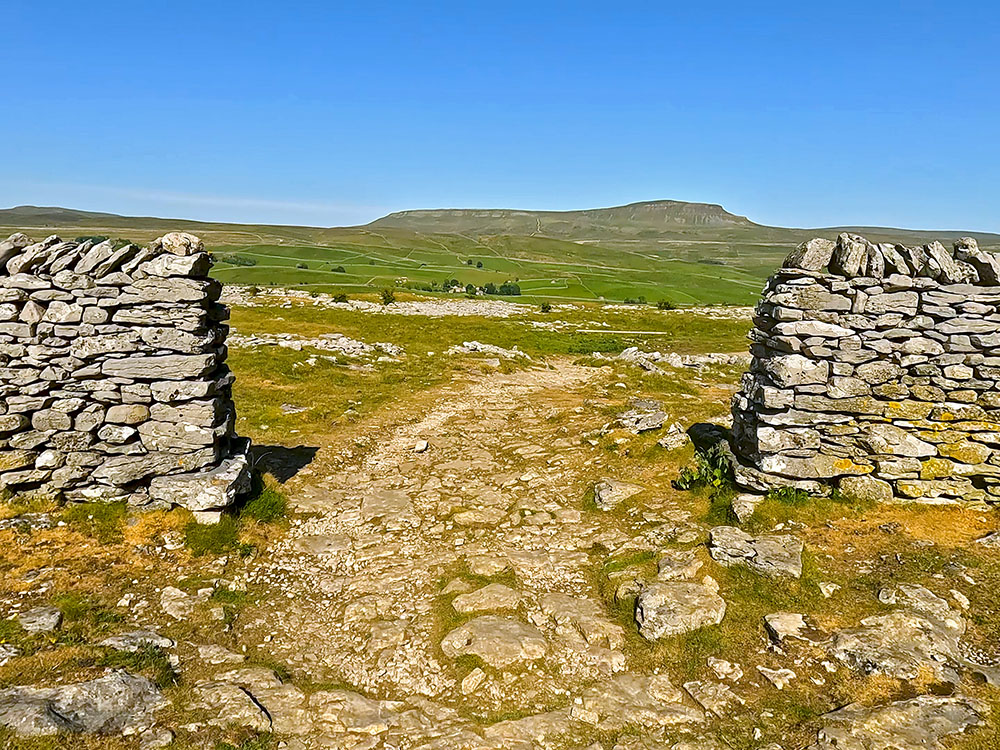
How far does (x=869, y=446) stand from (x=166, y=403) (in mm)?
12616

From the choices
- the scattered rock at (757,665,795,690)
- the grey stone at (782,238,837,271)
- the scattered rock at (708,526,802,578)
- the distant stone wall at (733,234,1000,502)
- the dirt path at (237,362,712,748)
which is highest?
the grey stone at (782,238,837,271)

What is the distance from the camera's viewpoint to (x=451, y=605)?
8945 millimetres

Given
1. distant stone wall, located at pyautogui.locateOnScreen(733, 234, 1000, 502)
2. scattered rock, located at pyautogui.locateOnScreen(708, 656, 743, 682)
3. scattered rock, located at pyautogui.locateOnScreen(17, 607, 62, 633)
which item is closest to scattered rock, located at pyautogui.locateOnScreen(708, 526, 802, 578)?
distant stone wall, located at pyautogui.locateOnScreen(733, 234, 1000, 502)

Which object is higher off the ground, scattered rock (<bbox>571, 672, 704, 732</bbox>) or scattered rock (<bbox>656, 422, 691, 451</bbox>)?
scattered rock (<bbox>656, 422, 691, 451</bbox>)

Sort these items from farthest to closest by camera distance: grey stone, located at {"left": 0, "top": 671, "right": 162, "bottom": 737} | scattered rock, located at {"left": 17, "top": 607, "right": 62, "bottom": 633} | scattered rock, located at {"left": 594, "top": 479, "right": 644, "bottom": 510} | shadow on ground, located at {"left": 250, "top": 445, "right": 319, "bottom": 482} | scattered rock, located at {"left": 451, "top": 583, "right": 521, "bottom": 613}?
shadow on ground, located at {"left": 250, "top": 445, "right": 319, "bottom": 482}
scattered rock, located at {"left": 594, "top": 479, "right": 644, "bottom": 510}
scattered rock, located at {"left": 451, "top": 583, "right": 521, "bottom": 613}
scattered rock, located at {"left": 17, "top": 607, "right": 62, "bottom": 633}
grey stone, located at {"left": 0, "top": 671, "right": 162, "bottom": 737}

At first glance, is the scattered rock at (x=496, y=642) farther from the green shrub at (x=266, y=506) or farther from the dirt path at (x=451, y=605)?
the green shrub at (x=266, y=506)

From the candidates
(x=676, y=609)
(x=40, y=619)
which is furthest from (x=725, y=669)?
(x=40, y=619)

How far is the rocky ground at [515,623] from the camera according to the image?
6.45 meters

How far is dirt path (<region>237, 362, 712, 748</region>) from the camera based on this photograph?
6879 mm

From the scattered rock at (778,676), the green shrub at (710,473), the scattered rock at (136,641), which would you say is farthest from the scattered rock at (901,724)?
the scattered rock at (136,641)

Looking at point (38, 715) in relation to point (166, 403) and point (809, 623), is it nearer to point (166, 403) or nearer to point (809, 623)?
point (166, 403)

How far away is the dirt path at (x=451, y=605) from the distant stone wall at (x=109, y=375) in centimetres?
276

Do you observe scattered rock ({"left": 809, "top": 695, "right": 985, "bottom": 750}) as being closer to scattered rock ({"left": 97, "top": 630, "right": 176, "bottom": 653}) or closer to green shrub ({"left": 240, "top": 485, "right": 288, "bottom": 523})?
scattered rock ({"left": 97, "top": 630, "right": 176, "bottom": 653})

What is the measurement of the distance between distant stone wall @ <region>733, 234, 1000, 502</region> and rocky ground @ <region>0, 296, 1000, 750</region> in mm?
632
